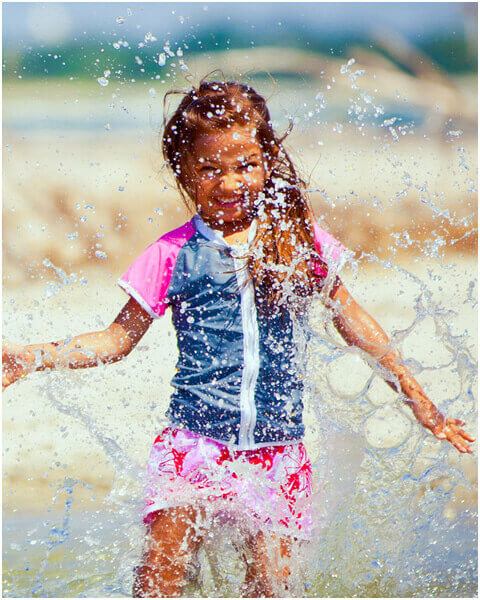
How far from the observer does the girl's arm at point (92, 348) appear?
2008 mm

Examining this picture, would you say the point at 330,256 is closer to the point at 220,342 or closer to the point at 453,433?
the point at 220,342

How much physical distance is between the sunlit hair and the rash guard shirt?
0.20 feet

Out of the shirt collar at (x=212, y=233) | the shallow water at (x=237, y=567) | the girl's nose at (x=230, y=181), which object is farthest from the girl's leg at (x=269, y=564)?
the girl's nose at (x=230, y=181)

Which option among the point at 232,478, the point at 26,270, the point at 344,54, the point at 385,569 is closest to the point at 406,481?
the point at 385,569

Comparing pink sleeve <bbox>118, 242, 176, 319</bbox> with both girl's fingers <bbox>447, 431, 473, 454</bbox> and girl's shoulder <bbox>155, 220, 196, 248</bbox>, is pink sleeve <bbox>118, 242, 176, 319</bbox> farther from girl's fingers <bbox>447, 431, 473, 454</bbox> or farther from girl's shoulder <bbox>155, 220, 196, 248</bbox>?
girl's fingers <bbox>447, 431, 473, 454</bbox>

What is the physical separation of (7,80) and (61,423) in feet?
21.9

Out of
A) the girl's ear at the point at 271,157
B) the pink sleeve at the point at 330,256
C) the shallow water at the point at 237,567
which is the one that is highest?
the girl's ear at the point at 271,157

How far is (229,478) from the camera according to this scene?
192 cm

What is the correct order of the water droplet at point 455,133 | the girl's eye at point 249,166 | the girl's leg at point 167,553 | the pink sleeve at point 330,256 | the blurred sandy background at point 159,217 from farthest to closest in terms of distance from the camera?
the water droplet at point 455,133, the blurred sandy background at point 159,217, the pink sleeve at point 330,256, the girl's eye at point 249,166, the girl's leg at point 167,553

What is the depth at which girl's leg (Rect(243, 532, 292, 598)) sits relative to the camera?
6.32ft

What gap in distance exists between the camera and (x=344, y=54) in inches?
307

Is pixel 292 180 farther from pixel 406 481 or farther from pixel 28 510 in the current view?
pixel 28 510

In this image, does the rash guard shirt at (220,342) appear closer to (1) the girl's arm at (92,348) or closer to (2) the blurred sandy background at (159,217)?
(1) the girl's arm at (92,348)

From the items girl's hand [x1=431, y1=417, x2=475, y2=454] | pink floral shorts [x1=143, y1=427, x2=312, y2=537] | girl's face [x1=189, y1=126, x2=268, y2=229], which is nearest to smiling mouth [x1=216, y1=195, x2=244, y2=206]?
girl's face [x1=189, y1=126, x2=268, y2=229]
